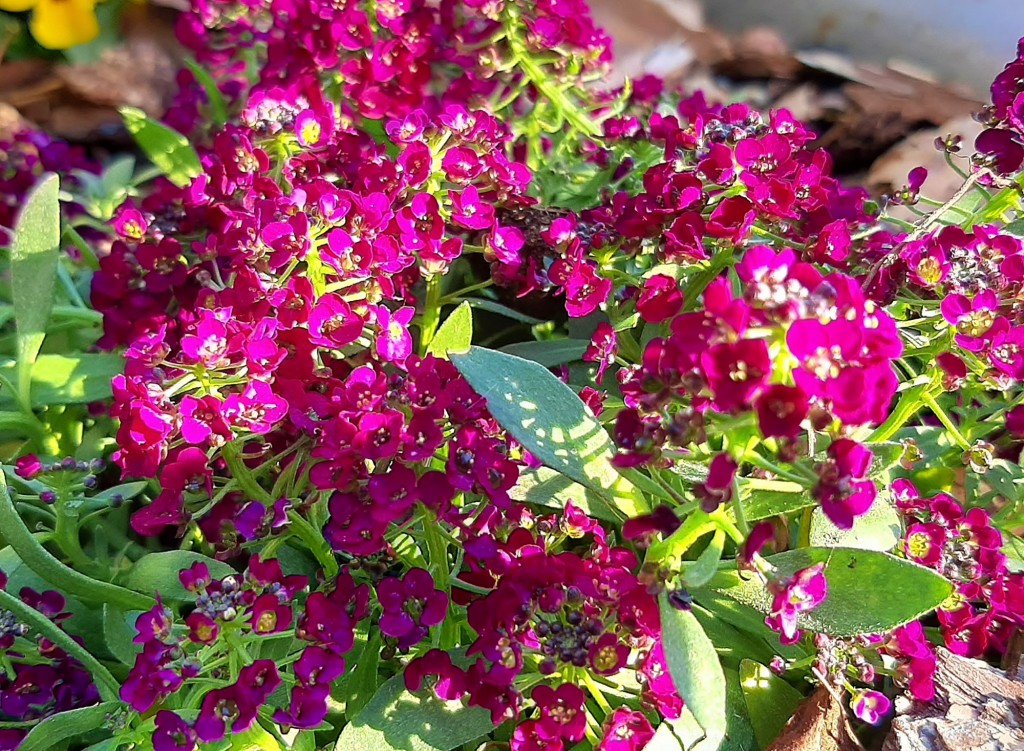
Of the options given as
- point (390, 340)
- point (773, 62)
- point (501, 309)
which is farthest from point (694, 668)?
point (773, 62)

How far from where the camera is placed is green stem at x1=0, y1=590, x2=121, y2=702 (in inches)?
33.7

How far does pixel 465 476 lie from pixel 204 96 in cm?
115

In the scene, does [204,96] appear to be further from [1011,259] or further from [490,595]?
[1011,259]

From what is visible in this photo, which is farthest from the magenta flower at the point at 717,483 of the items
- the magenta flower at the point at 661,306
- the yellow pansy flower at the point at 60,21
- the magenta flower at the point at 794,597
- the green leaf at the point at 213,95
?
the yellow pansy flower at the point at 60,21

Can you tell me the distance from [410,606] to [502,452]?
16cm

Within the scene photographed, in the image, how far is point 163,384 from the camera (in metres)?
0.78

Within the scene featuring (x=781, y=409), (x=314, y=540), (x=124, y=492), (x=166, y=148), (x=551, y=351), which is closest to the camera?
(x=781, y=409)

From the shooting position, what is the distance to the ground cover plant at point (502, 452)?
0.69 meters

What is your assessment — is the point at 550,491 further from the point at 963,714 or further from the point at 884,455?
the point at 963,714

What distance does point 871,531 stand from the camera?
882mm

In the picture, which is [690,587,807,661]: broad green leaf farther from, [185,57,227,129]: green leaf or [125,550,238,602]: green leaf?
[185,57,227,129]: green leaf

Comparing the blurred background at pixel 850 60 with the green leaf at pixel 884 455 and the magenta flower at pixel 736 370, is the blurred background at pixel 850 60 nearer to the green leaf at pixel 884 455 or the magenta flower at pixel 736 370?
the green leaf at pixel 884 455

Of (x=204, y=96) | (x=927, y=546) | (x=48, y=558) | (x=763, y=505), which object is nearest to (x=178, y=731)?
(x=48, y=558)

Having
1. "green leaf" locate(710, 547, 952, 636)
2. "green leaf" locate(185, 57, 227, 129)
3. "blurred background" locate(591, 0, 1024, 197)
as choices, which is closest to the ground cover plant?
"green leaf" locate(710, 547, 952, 636)
